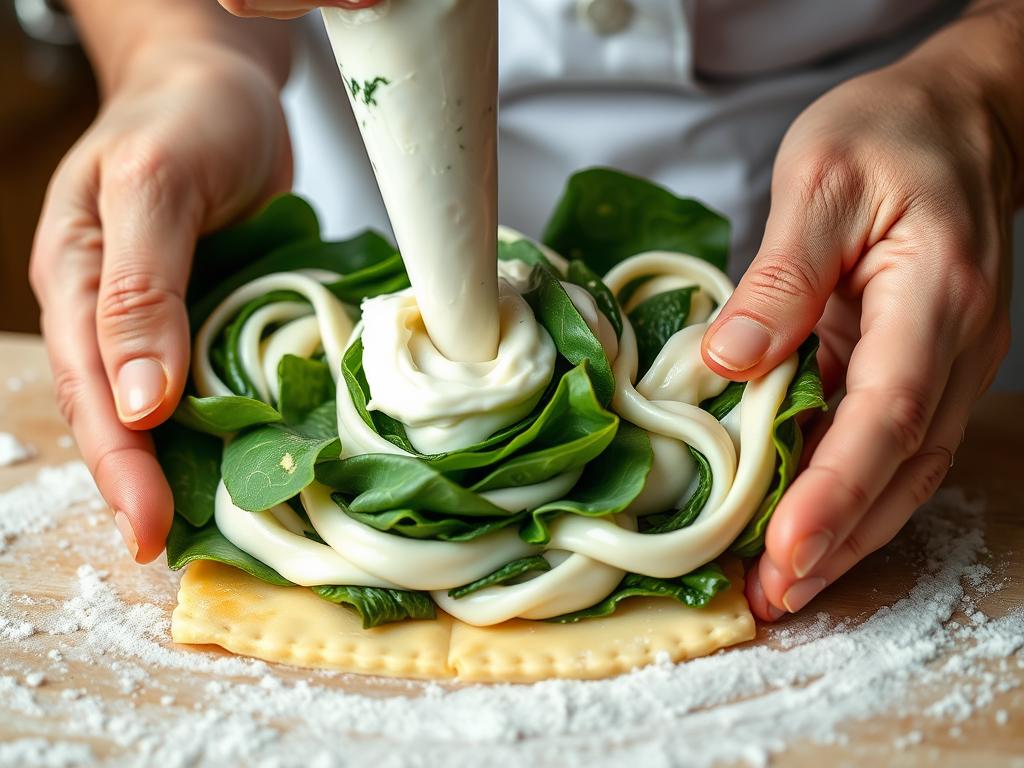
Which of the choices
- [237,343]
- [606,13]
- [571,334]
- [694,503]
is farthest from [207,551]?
[606,13]

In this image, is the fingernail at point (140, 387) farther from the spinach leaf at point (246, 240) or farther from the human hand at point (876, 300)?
the human hand at point (876, 300)

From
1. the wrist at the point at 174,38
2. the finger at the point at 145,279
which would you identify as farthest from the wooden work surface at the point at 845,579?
the wrist at the point at 174,38

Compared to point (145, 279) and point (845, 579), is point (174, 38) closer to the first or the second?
point (145, 279)

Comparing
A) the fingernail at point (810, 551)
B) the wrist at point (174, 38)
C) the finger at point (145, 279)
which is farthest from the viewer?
the wrist at point (174, 38)

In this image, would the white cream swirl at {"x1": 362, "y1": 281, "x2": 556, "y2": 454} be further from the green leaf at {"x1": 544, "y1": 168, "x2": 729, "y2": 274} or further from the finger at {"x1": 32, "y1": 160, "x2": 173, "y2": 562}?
the green leaf at {"x1": 544, "y1": 168, "x2": 729, "y2": 274}

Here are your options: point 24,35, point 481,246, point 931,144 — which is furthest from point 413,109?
point 24,35

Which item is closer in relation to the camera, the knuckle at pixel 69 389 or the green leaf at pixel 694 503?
the green leaf at pixel 694 503

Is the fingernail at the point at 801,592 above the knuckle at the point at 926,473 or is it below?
below

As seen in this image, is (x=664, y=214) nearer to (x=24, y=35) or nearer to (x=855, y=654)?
(x=855, y=654)
